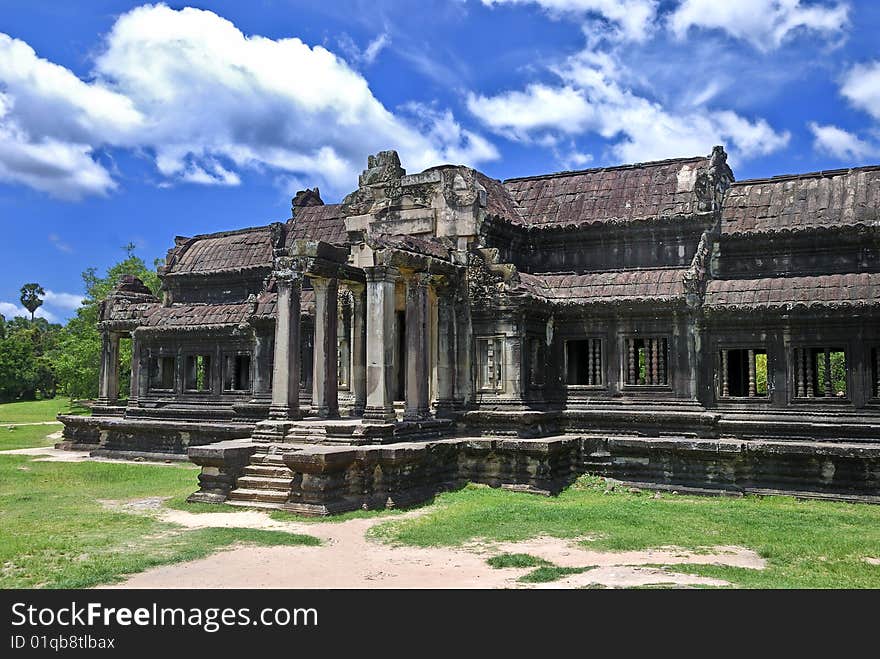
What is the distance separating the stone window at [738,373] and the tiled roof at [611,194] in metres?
3.82

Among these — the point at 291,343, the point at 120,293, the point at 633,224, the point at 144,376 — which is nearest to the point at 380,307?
the point at 291,343

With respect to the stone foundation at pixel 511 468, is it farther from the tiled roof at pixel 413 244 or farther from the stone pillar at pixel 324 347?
the tiled roof at pixel 413 244

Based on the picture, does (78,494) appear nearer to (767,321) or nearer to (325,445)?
(325,445)

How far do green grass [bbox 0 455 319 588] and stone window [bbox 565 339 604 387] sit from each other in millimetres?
9869

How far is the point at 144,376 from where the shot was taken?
29.2 m

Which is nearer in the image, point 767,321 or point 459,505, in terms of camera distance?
point 459,505

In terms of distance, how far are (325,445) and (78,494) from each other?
604 cm

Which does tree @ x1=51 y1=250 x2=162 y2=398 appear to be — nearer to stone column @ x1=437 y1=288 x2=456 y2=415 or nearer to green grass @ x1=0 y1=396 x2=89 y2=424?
green grass @ x1=0 y1=396 x2=89 y2=424

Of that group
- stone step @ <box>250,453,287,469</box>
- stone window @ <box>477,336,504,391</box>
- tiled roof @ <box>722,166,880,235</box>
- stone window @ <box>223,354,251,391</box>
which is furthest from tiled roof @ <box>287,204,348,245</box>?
tiled roof @ <box>722,166,880,235</box>

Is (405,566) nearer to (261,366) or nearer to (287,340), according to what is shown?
(287,340)

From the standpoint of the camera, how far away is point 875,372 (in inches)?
688

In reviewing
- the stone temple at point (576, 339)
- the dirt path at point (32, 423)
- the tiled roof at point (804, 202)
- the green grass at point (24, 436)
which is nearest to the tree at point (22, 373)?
the dirt path at point (32, 423)

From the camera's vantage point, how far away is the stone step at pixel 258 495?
15.2m

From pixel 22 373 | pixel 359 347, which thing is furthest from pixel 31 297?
pixel 359 347
